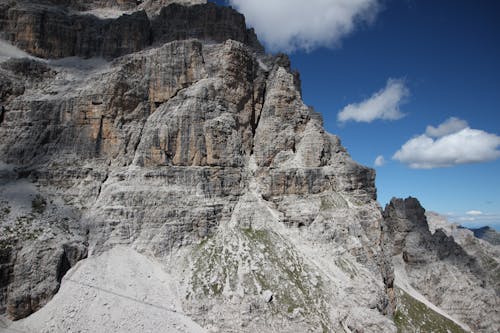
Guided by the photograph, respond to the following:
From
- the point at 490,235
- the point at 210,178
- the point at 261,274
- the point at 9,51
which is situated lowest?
the point at 261,274

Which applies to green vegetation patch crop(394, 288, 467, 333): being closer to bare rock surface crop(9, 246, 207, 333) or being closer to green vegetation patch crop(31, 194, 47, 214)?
bare rock surface crop(9, 246, 207, 333)

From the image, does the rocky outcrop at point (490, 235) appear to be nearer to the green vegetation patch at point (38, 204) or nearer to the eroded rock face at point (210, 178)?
the eroded rock face at point (210, 178)

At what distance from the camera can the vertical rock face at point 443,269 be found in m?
65.2

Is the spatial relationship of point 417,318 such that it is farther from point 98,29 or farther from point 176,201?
point 98,29

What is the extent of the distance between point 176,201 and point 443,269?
5950 centimetres

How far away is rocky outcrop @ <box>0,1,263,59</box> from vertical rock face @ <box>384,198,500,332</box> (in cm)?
6076

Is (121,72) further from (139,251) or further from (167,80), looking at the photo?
(139,251)

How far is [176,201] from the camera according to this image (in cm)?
4897

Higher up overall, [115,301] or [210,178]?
[210,178]

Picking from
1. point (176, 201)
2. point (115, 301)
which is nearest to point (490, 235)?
point (176, 201)

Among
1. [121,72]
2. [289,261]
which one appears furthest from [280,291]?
[121,72]

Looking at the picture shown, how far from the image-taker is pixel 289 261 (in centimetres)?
4703

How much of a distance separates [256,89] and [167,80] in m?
16.9

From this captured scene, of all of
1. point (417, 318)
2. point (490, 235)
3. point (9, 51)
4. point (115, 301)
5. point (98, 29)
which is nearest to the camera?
point (115, 301)
